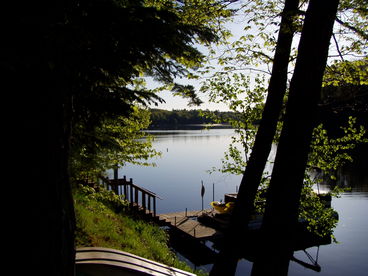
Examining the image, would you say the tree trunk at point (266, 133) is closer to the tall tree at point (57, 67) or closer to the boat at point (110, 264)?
the boat at point (110, 264)

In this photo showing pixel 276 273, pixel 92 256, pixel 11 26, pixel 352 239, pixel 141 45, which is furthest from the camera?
pixel 352 239

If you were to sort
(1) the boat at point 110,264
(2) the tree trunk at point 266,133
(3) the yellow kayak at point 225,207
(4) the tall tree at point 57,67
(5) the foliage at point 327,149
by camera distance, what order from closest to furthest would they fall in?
(4) the tall tree at point 57,67 → (1) the boat at point 110,264 → (2) the tree trunk at point 266,133 → (5) the foliage at point 327,149 → (3) the yellow kayak at point 225,207

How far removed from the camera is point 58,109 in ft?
8.32

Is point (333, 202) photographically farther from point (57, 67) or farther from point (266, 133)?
point (57, 67)

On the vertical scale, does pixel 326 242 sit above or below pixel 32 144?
below

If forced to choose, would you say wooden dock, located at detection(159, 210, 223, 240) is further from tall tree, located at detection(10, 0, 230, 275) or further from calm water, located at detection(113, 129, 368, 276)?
tall tree, located at detection(10, 0, 230, 275)

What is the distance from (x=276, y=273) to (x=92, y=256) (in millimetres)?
2664

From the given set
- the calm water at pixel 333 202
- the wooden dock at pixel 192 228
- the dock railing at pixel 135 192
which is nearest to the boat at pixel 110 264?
the calm water at pixel 333 202

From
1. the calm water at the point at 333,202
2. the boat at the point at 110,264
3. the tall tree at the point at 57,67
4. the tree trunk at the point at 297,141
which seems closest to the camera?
the tall tree at the point at 57,67

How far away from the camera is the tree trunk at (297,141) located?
12.0 feet

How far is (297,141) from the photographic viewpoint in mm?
3654

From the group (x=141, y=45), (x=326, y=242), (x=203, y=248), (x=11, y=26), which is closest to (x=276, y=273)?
(x=141, y=45)

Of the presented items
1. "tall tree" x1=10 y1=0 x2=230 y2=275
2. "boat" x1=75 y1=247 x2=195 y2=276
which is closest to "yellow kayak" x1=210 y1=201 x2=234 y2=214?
"boat" x1=75 y1=247 x2=195 y2=276

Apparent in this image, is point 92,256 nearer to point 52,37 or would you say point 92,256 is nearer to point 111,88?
point 111,88
